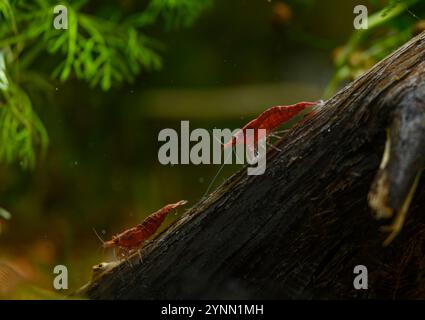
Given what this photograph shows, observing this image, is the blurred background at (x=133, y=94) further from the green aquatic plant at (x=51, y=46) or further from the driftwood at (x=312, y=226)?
the driftwood at (x=312, y=226)

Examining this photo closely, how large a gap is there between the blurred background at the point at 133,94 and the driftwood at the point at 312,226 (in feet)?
4.75

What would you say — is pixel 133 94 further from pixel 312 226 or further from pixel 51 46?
pixel 312 226

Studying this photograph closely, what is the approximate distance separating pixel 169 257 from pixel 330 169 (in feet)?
2.04

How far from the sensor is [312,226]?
1.77 meters

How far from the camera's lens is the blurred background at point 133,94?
3498 millimetres

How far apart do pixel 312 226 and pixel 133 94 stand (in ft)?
12.5

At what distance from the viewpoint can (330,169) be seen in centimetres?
173

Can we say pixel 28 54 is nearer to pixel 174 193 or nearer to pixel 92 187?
pixel 92 187

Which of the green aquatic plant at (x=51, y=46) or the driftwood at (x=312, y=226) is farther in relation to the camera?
the green aquatic plant at (x=51, y=46)

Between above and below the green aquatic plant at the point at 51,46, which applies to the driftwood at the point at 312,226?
below

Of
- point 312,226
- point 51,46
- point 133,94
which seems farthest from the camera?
point 133,94

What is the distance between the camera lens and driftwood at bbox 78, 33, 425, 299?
1677 millimetres

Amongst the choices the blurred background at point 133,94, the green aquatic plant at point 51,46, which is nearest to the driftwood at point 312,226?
the green aquatic plant at point 51,46

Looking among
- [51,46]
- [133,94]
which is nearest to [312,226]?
[51,46]
